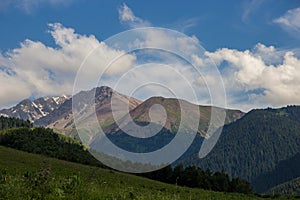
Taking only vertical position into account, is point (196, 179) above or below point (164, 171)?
below

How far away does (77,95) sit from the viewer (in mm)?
23594

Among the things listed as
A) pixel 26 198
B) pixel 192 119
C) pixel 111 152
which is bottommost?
pixel 26 198

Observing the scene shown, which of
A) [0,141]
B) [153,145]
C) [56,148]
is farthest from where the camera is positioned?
[0,141]

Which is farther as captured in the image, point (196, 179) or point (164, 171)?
point (164, 171)

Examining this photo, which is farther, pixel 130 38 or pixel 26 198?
pixel 130 38

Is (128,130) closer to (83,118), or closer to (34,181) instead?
(83,118)

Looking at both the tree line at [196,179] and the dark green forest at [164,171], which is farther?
the dark green forest at [164,171]

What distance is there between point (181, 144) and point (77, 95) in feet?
25.0

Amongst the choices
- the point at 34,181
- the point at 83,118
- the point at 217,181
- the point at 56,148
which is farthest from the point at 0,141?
the point at 34,181

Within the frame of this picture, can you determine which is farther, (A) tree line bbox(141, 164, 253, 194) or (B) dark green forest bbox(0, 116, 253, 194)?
(B) dark green forest bbox(0, 116, 253, 194)

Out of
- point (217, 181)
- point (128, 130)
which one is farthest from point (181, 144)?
point (217, 181)

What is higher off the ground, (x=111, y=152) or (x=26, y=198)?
(x=111, y=152)

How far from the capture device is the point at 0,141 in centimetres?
13612

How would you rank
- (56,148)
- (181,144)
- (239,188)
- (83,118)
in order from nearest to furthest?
(181,144), (83,118), (239,188), (56,148)
